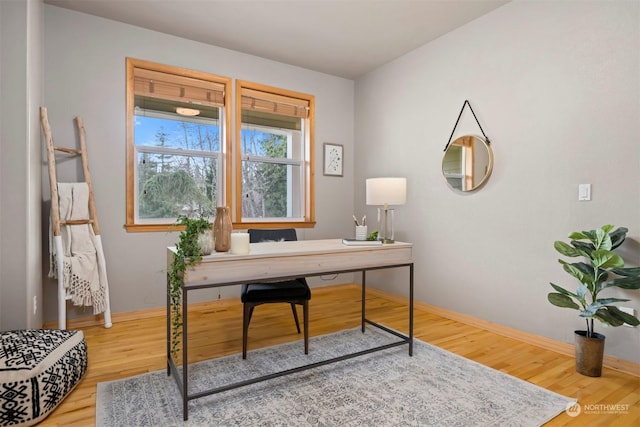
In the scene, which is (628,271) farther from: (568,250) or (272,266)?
(272,266)

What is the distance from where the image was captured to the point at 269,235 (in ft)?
10.5

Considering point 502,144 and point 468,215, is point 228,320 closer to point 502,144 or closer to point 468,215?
point 468,215

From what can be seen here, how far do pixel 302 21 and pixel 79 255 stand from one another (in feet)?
9.32

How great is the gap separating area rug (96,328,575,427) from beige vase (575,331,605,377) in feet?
1.46

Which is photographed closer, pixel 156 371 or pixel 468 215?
pixel 156 371

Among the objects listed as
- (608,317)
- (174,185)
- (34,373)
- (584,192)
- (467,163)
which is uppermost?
(467,163)

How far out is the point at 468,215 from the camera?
11.0 ft

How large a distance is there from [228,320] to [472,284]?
2348 mm

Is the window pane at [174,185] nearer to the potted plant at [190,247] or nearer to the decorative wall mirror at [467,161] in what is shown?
the potted plant at [190,247]

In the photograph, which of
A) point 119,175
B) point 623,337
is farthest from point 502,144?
point 119,175

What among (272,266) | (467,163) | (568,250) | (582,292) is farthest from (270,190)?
(582,292)

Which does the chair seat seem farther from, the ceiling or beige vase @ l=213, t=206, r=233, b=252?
the ceiling

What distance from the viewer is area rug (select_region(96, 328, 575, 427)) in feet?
5.92

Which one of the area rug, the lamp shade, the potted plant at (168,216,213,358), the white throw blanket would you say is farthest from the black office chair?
the white throw blanket
